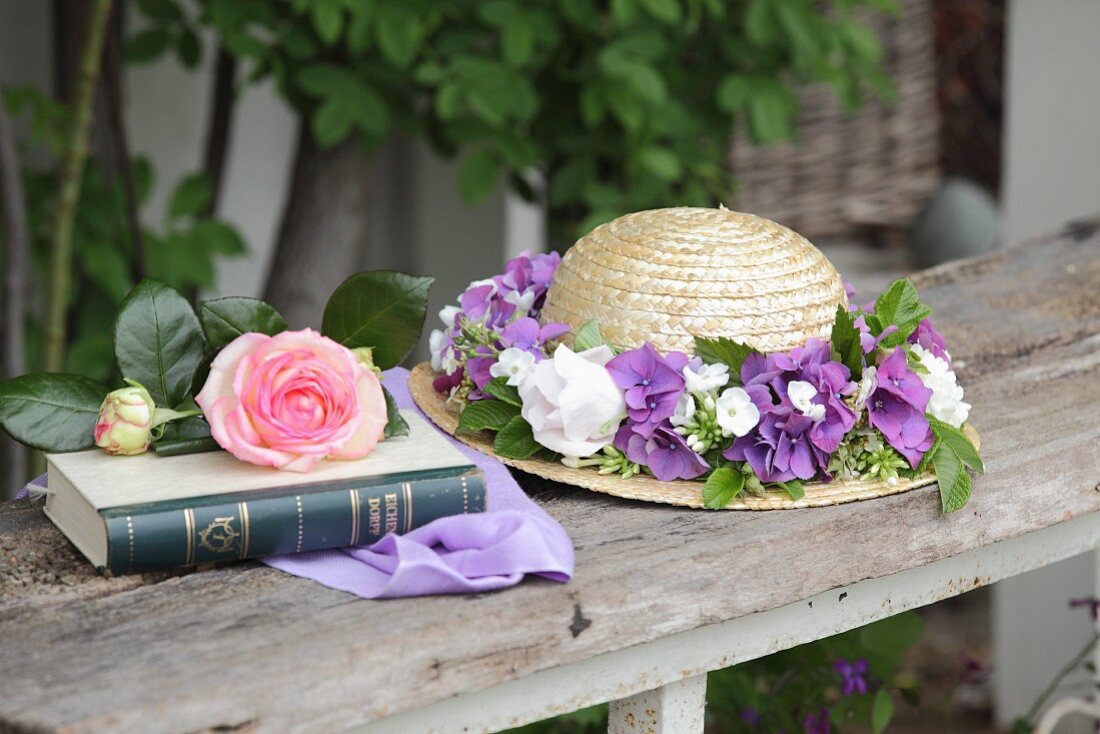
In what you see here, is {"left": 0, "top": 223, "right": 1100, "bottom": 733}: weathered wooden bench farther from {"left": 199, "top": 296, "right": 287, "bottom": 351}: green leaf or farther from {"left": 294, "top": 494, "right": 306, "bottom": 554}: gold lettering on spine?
{"left": 199, "top": 296, "right": 287, "bottom": 351}: green leaf

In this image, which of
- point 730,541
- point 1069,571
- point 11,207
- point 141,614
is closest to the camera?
point 141,614

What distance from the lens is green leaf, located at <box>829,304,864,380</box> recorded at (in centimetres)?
93

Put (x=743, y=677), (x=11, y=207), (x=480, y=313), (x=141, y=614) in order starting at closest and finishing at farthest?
(x=141, y=614)
(x=480, y=313)
(x=743, y=677)
(x=11, y=207)

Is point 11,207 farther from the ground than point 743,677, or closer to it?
farther from the ground

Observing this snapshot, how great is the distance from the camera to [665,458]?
0.94 m

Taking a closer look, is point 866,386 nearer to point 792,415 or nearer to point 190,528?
point 792,415

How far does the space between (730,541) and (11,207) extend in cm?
129

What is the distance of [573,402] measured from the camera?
912 mm

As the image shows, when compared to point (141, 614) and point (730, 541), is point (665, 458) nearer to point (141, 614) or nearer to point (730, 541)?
point (730, 541)

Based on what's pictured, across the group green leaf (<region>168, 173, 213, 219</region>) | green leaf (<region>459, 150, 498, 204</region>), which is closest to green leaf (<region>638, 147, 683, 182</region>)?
green leaf (<region>459, 150, 498, 204</region>)

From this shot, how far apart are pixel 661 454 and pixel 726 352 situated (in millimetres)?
95

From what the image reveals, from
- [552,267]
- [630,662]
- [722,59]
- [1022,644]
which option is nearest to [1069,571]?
[1022,644]

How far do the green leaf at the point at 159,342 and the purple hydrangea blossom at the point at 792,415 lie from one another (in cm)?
41

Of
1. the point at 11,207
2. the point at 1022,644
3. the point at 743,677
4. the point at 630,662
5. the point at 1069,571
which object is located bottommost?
the point at 1022,644
